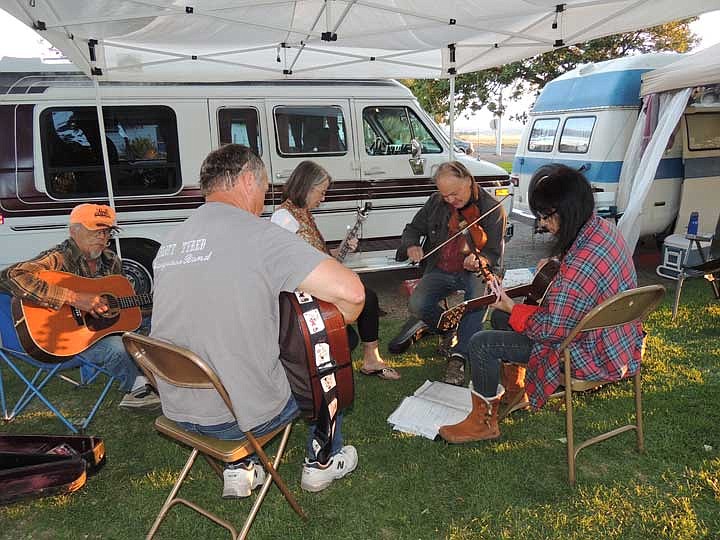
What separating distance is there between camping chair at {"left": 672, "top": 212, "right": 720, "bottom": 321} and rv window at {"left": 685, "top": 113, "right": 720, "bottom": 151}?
6.32ft

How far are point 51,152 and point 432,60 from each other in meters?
3.79

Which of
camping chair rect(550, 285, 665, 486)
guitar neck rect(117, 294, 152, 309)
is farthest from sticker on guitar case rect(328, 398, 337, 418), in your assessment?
guitar neck rect(117, 294, 152, 309)

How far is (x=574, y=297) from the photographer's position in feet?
7.81

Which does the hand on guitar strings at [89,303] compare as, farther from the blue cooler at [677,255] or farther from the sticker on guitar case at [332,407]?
the blue cooler at [677,255]

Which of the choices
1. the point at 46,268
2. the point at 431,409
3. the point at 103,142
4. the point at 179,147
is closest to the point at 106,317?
the point at 46,268

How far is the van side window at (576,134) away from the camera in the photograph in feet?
23.5

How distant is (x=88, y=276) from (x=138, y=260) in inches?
75.8

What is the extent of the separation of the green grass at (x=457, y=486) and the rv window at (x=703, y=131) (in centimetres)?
439

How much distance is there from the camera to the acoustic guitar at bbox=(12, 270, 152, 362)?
3.01 metres

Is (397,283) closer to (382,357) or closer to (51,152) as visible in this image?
(382,357)

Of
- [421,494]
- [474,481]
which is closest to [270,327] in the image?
[421,494]

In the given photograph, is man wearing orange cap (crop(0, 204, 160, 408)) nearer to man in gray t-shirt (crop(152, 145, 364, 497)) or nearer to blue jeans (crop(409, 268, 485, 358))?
man in gray t-shirt (crop(152, 145, 364, 497))

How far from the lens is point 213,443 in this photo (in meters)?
2.13

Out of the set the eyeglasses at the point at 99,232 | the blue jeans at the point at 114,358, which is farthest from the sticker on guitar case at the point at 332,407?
the eyeglasses at the point at 99,232
